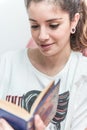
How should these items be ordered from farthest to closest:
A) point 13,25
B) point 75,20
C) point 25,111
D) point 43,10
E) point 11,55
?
point 13,25
point 11,55
point 75,20
point 43,10
point 25,111

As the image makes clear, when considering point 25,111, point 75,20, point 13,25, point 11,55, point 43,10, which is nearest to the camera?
point 25,111

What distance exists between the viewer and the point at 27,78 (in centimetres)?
120

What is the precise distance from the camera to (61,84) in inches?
46.6

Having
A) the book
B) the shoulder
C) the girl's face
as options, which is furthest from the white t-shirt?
the book

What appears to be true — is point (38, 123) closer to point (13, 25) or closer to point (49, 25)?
point (49, 25)

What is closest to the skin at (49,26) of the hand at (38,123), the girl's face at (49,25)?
the girl's face at (49,25)

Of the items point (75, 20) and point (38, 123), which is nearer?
point (38, 123)

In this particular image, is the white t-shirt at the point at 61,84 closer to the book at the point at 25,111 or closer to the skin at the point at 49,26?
the skin at the point at 49,26

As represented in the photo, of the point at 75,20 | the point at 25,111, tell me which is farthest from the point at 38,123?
the point at 75,20

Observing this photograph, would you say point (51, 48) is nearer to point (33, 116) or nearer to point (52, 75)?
point (52, 75)

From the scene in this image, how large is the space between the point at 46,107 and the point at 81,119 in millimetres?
323

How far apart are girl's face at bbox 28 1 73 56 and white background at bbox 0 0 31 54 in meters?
0.34

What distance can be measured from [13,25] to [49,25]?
0.39 metres

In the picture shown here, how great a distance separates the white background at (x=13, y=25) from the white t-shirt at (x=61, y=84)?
182 mm
